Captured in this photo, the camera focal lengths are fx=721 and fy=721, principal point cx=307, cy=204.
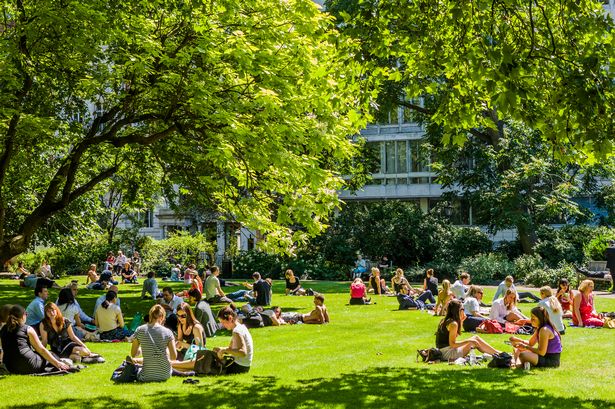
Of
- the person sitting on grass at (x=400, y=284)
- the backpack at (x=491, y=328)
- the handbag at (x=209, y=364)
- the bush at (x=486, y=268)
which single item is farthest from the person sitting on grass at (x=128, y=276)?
the handbag at (x=209, y=364)

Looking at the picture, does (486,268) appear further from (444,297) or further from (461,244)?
(444,297)

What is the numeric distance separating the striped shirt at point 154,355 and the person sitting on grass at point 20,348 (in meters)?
1.74

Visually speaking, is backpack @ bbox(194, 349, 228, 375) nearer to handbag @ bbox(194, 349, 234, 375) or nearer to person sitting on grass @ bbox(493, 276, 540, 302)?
handbag @ bbox(194, 349, 234, 375)

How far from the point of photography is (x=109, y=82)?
1983cm

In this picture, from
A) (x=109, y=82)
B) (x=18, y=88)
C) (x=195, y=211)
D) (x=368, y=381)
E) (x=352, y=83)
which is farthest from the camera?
(x=195, y=211)

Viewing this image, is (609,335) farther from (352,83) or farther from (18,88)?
(18,88)

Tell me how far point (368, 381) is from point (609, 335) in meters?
8.08

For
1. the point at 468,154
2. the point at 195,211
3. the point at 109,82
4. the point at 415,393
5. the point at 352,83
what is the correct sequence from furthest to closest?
the point at 195,211 < the point at 468,154 < the point at 109,82 < the point at 352,83 < the point at 415,393

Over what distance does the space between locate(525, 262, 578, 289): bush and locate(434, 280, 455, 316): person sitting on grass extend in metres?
13.2

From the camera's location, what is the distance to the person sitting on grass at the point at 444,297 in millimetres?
20828

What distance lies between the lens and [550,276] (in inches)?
1313

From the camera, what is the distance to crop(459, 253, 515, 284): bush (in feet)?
117

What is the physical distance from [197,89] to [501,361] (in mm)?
9645

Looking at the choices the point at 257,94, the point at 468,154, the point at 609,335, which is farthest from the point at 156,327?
the point at 468,154
